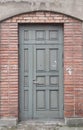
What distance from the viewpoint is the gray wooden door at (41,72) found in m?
8.91

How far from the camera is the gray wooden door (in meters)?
8.91

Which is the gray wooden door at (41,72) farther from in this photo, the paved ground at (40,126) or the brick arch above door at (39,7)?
the brick arch above door at (39,7)

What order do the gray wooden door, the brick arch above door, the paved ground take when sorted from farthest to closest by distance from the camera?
the gray wooden door < the brick arch above door < the paved ground

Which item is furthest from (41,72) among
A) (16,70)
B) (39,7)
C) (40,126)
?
(39,7)

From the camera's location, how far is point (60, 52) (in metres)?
Result: 8.93

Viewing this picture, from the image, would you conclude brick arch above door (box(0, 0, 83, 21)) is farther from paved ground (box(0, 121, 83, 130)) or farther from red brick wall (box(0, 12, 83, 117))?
paved ground (box(0, 121, 83, 130))

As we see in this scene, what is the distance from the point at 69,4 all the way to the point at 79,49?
1137 mm

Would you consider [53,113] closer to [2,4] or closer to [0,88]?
[0,88]

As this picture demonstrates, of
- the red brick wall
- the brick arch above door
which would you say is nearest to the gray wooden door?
the red brick wall

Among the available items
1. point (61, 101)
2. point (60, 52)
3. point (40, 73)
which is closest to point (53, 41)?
point (60, 52)

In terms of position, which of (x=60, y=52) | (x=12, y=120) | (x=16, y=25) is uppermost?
(x=16, y=25)

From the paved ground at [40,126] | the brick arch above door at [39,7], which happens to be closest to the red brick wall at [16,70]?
the brick arch above door at [39,7]

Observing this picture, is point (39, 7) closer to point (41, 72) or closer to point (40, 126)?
point (41, 72)

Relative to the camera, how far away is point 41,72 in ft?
29.3
